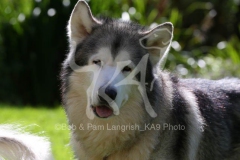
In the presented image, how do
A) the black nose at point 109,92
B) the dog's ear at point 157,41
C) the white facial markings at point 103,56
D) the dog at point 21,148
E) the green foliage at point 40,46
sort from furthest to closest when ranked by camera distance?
the green foliage at point 40,46
the dog's ear at point 157,41
the white facial markings at point 103,56
the dog at point 21,148
the black nose at point 109,92

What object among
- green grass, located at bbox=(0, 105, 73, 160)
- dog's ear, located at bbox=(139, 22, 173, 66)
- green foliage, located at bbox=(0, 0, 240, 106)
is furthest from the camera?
green foliage, located at bbox=(0, 0, 240, 106)

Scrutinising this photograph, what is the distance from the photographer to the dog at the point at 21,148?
5.06m

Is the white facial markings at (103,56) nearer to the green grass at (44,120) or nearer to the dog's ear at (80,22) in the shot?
the dog's ear at (80,22)

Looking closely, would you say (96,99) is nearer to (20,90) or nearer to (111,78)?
(111,78)

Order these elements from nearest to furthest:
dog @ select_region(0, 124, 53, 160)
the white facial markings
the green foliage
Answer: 1. dog @ select_region(0, 124, 53, 160)
2. the white facial markings
3. the green foliage

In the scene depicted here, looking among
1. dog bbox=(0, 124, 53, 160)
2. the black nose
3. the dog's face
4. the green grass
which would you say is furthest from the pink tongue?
the green grass

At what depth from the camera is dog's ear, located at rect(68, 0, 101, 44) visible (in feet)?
17.8

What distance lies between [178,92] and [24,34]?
282 inches

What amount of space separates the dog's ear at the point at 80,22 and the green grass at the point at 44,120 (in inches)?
107

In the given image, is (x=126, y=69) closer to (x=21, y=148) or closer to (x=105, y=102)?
(x=105, y=102)

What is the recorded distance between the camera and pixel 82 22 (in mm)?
5531

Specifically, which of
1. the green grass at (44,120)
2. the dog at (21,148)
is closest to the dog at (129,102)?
the dog at (21,148)

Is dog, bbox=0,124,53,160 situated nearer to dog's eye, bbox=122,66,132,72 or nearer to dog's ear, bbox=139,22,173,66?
dog's eye, bbox=122,66,132,72

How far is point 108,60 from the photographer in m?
5.21
